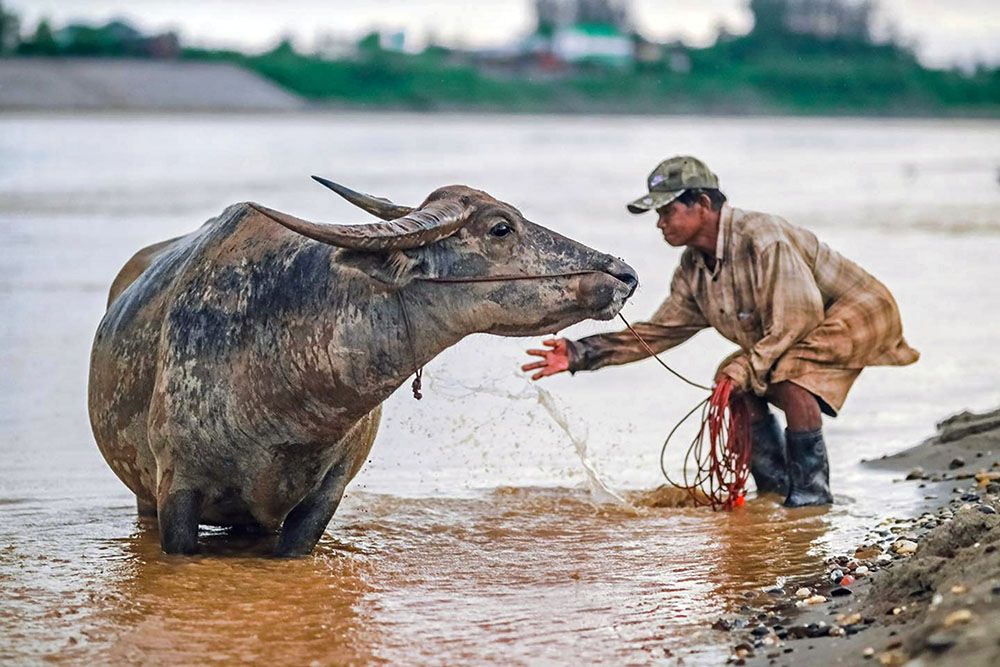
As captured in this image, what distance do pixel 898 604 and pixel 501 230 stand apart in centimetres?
195

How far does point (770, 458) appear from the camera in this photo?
888 cm

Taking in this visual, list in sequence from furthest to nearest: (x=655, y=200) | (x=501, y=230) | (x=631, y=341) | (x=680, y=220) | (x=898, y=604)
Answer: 1. (x=631, y=341)
2. (x=680, y=220)
3. (x=655, y=200)
4. (x=501, y=230)
5. (x=898, y=604)

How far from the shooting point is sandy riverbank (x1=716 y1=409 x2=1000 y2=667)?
5.29 m

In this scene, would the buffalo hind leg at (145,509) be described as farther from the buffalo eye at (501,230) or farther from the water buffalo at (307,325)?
the buffalo eye at (501,230)

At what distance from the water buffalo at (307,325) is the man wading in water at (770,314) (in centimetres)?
159

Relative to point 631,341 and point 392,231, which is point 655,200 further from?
point 392,231

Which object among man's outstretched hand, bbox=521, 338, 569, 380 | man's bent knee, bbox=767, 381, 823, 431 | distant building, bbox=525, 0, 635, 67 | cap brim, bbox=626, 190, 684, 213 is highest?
distant building, bbox=525, 0, 635, 67

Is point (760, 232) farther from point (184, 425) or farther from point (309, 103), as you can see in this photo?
point (309, 103)

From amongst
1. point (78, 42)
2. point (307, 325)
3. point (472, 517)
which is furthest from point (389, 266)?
point (78, 42)

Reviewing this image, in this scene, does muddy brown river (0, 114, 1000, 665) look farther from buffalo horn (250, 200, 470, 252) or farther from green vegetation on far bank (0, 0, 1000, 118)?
green vegetation on far bank (0, 0, 1000, 118)

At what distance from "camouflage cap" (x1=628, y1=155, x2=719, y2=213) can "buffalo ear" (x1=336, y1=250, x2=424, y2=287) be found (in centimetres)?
188

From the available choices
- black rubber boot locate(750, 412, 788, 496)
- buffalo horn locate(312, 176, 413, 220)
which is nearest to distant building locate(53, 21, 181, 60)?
black rubber boot locate(750, 412, 788, 496)

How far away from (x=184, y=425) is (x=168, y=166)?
3095cm

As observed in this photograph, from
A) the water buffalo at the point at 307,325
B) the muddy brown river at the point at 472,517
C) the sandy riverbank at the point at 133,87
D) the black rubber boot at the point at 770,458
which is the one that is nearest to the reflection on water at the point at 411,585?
the muddy brown river at the point at 472,517
